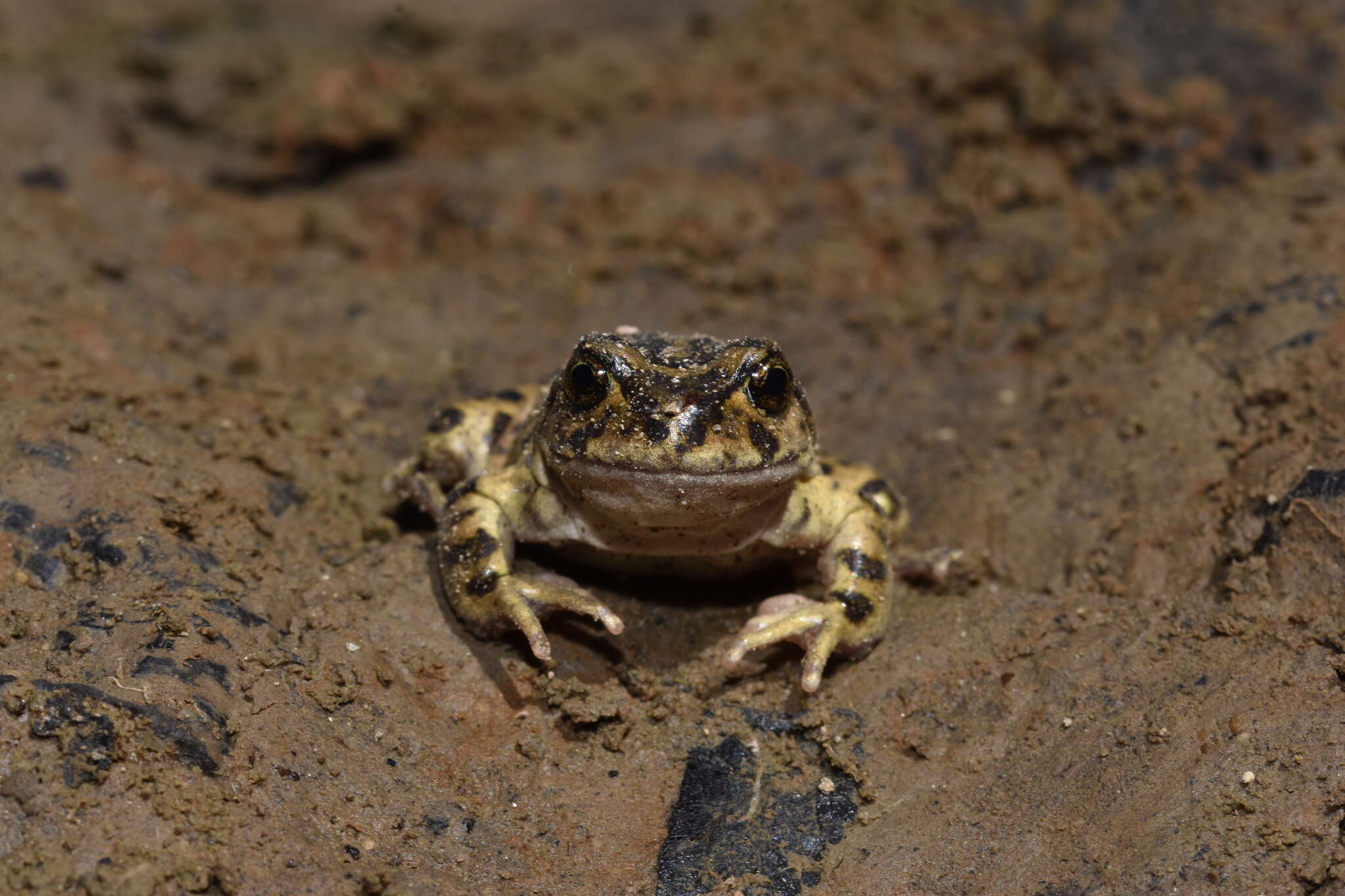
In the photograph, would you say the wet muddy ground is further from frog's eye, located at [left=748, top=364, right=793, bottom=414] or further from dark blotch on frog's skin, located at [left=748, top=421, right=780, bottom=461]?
frog's eye, located at [left=748, top=364, right=793, bottom=414]

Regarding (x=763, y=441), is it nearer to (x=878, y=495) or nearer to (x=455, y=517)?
(x=878, y=495)

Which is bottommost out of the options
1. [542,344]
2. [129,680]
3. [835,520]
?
[542,344]

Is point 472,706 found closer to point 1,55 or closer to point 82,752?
point 82,752

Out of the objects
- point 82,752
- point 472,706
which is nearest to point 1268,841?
point 472,706

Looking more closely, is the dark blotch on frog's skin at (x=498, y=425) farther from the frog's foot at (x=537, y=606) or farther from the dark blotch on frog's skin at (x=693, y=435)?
the dark blotch on frog's skin at (x=693, y=435)

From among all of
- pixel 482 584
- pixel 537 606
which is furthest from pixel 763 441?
pixel 482 584

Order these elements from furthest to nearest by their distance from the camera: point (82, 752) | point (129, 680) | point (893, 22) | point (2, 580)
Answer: point (893, 22) → point (2, 580) → point (129, 680) → point (82, 752)
